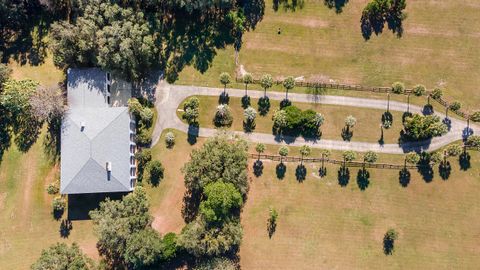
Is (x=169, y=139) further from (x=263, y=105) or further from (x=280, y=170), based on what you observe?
(x=280, y=170)

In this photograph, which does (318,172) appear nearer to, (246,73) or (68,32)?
(246,73)

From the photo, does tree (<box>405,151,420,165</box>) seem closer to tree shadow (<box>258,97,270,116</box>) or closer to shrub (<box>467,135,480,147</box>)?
shrub (<box>467,135,480,147</box>)

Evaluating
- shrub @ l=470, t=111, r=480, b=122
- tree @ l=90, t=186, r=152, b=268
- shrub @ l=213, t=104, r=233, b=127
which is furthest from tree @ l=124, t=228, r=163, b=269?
shrub @ l=470, t=111, r=480, b=122

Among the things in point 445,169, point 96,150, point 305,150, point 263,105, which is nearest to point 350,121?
point 305,150

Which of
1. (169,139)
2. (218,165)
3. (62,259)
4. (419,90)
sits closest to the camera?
(218,165)

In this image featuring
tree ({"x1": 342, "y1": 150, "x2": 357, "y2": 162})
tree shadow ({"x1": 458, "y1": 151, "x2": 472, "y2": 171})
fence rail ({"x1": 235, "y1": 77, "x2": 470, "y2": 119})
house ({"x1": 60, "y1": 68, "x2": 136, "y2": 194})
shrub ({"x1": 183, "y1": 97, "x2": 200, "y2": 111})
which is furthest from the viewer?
fence rail ({"x1": 235, "y1": 77, "x2": 470, "y2": 119})

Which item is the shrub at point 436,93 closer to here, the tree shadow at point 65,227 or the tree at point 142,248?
the tree at point 142,248
